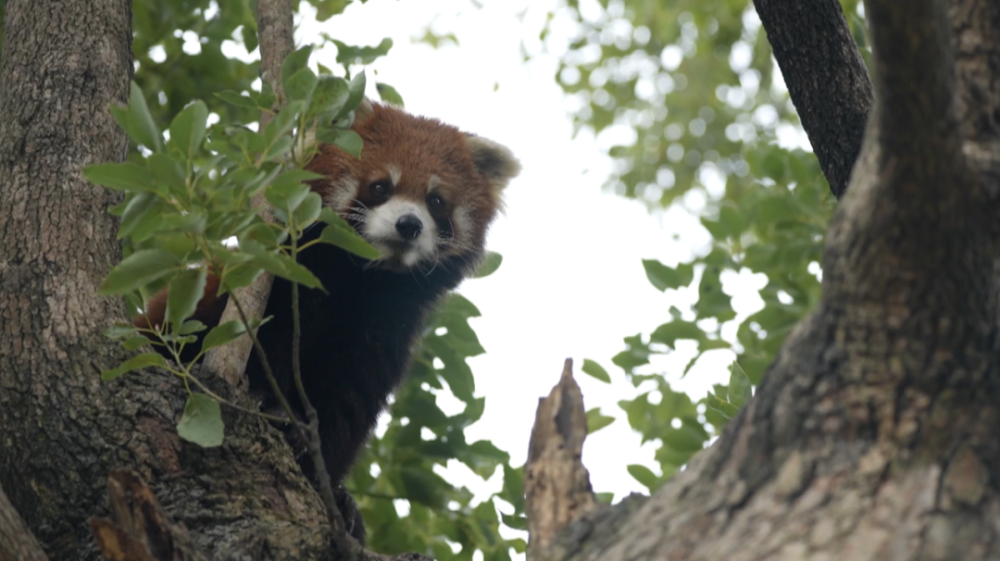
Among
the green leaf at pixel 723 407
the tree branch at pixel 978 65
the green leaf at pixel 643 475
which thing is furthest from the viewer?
the green leaf at pixel 643 475

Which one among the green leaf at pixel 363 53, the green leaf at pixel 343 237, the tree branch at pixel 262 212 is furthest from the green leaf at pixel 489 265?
the green leaf at pixel 343 237

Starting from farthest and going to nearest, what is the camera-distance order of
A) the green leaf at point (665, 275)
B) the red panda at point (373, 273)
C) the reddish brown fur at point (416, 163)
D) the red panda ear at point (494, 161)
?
1. the red panda ear at point (494, 161)
2. the green leaf at point (665, 275)
3. the reddish brown fur at point (416, 163)
4. the red panda at point (373, 273)

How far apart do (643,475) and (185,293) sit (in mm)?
2764

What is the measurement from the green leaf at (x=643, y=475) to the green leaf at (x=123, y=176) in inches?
114

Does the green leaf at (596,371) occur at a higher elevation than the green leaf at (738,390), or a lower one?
higher

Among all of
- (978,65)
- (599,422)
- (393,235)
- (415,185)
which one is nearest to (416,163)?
(415,185)

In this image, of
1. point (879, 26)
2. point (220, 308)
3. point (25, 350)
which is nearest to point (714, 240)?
point (220, 308)

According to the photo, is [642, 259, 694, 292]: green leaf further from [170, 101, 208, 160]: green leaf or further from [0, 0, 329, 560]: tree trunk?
[170, 101, 208, 160]: green leaf

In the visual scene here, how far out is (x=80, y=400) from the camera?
2.72 m

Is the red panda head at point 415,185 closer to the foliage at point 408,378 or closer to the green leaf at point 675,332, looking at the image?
the foliage at point 408,378

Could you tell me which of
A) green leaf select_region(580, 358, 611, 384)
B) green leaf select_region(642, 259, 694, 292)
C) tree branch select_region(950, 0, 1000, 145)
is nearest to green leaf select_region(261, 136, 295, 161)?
tree branch select_region(950, 0, 1000, 145)

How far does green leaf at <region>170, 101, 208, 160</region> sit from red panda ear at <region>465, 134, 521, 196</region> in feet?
11.5

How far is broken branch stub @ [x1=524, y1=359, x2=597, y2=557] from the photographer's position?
6.67 feet

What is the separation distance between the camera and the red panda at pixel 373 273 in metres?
4.33
